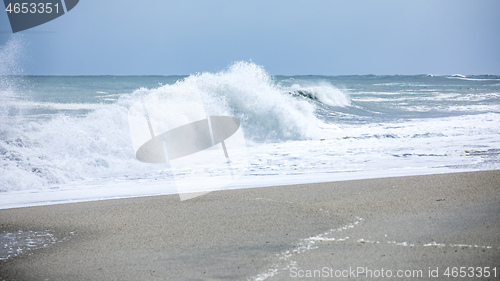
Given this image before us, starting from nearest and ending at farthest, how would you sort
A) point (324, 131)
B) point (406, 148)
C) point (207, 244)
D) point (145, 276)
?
point (145, 276) → point (207, 244) → point (406, 148) → point (324, 131)

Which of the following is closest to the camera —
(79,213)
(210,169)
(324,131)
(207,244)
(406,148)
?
(207,244)

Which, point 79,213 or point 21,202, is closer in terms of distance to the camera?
point 79,213

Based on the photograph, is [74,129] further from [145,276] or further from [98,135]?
[145,276]

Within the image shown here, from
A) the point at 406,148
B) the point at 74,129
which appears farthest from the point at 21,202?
the point at 406,148

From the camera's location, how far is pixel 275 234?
4.38 meters

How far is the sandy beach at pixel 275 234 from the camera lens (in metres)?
3.54

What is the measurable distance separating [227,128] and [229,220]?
9.65 m

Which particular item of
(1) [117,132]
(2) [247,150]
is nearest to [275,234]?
(2) [247,150]

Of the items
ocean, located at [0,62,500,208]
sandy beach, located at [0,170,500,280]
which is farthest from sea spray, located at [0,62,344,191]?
sandy beach, located at [0,170,500,280]

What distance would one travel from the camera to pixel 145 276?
353 cm

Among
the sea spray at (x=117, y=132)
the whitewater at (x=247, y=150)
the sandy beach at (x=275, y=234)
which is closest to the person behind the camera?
the sandy beach at (x=275, y=234)

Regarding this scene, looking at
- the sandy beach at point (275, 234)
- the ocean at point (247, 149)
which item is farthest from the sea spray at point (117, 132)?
the sandy beach at point (275, 234)

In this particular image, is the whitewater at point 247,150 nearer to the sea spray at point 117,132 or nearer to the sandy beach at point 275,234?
the sea spray at point 117,132

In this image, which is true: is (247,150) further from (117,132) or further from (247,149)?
(117,132)
